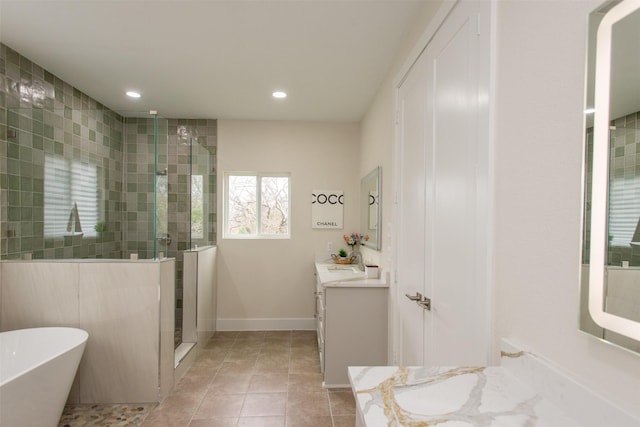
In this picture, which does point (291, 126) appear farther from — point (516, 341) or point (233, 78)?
point (516, 341)

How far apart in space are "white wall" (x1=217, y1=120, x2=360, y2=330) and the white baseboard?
1 centimetres

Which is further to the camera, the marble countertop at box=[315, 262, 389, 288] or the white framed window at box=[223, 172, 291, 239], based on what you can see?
the white framed window at box=[223, 172, 291, 239]

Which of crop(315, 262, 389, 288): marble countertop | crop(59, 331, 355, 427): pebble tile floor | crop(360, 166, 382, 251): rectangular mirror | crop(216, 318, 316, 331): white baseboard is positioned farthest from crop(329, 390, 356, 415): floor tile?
crop(216, 318, 316, 331): white baseboard

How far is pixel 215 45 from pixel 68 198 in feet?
5.33

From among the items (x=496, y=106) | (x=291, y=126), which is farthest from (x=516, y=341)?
(x=291, y=126)

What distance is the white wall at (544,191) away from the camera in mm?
834

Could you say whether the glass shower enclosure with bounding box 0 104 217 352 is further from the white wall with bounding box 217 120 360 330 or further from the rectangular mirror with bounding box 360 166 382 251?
the rectangular mirror with bounding box 360 166 382 251

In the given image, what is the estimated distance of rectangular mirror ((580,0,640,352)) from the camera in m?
0.68

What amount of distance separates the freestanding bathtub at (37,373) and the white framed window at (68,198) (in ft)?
2.45

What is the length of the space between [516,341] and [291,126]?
3.68 m

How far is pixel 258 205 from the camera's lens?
4.40 metres

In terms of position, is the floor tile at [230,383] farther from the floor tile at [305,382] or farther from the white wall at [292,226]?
the white wall at [292,226]

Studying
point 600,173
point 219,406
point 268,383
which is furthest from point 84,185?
point 600,173

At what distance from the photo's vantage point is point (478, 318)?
1288mm
